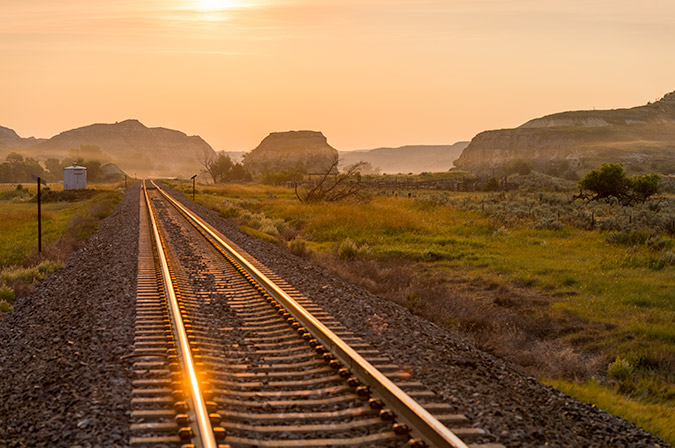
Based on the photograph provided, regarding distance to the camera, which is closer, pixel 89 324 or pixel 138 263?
pixel 89 324

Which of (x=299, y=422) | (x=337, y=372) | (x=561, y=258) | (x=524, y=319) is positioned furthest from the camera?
(x=561, y=258)

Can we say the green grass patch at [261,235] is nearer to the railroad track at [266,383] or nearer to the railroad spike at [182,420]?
the railroad track at [266,383]

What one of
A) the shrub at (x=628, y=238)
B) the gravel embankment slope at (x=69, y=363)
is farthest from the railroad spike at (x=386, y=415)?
the shrub at (x=628, y=238)

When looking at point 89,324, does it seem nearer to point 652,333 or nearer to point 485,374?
point 485,374

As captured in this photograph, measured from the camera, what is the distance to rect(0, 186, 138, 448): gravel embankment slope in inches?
212

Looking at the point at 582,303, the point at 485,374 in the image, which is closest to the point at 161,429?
the point at 485,374

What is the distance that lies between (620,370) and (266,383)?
534 centimetres

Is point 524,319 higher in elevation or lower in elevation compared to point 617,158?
lower

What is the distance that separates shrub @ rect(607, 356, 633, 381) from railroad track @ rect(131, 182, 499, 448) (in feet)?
11.9

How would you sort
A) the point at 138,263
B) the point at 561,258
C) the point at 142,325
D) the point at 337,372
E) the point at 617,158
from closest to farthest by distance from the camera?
the point at 337,372 → the point at 142,325 → the point at 138,263 → the point at 561,258 → the point at 617,158

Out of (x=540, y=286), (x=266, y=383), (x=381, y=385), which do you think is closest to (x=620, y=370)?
(x=381, y=385)

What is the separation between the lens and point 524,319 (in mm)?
11656

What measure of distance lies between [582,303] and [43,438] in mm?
11509

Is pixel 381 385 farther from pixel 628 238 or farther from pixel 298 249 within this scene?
pixel 628 238
